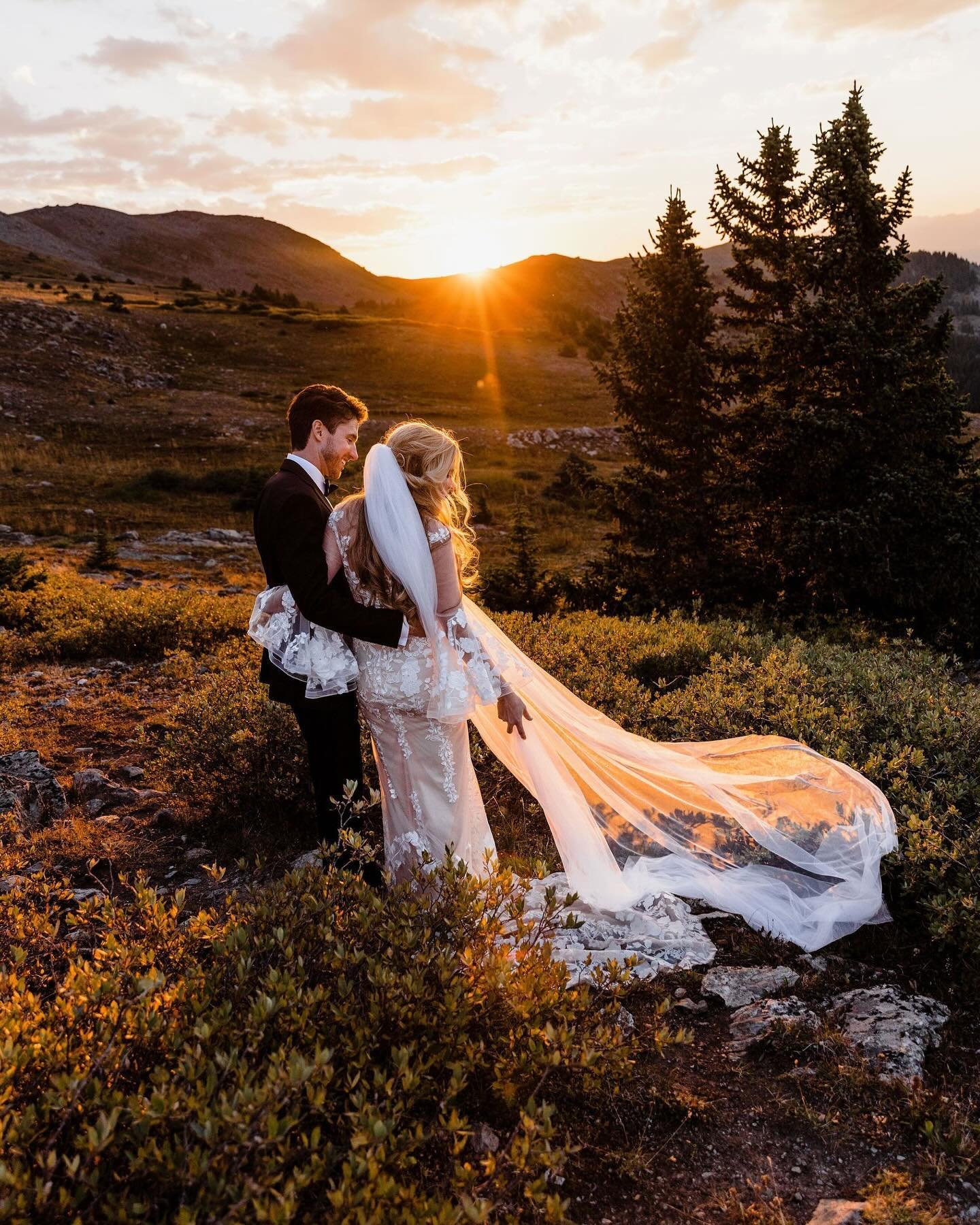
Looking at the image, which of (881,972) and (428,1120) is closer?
(428,1120)

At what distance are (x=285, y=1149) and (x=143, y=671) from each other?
9.02 meters

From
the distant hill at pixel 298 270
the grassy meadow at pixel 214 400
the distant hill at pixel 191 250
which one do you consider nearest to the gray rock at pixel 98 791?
the grassy meadow at pixel 214 400

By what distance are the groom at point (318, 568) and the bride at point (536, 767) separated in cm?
14

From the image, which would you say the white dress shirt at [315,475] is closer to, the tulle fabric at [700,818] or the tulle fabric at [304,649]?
the tulle fabric at [304,649]

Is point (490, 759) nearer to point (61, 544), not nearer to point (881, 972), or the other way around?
point (881, 972)

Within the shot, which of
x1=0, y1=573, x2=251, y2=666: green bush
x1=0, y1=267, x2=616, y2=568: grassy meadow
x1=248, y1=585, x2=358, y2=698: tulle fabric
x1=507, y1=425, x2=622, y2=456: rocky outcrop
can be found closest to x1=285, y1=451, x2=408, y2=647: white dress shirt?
x1=248, y1=585, x2=358, y2=698: tulle fabric

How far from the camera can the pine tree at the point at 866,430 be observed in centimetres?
1163

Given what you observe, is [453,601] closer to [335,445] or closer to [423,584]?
[423,584]

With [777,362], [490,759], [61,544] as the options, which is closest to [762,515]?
[777,362]

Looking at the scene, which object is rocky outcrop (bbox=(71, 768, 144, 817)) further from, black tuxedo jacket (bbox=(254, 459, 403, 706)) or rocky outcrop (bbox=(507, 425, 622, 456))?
rocky outcrop (bbox=(507, 425, 622, 456))

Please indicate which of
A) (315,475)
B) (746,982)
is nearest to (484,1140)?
(746,982)

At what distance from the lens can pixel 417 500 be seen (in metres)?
4.25

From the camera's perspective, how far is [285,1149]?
2283 millimetres

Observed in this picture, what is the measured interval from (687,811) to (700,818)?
10 cm
